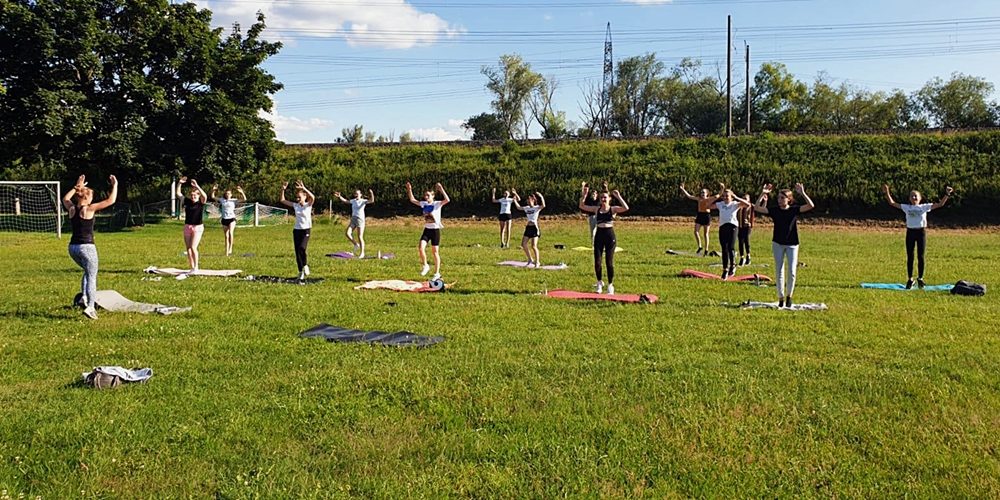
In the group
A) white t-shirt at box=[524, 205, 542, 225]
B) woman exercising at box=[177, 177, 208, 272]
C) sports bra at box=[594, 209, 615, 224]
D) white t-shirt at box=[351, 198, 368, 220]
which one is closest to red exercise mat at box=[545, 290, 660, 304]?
sports bra at box=[594, 209, 615, 224]

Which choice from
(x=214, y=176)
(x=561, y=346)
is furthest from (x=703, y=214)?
(x=214, y=176)

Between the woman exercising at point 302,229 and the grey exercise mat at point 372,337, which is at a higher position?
the woman exercising at point 302,229

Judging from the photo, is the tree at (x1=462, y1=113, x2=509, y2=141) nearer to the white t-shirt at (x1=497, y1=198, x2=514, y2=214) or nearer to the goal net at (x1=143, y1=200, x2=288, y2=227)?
the goal net at (x1=143, y1=200, x2=288, y2=227)

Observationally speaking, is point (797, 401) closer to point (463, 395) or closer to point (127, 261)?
point (463, 395)

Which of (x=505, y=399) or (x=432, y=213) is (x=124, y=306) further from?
(x=505, y=399)

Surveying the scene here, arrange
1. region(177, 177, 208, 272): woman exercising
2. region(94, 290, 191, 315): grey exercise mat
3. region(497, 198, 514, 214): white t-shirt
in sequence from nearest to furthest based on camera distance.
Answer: region(94, 290, 191, 315): grey exercise mat
region(177, 177, 208, 272): woman exercising
region(497, 198, 514, 214): white t-shirt

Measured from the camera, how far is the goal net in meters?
36.9

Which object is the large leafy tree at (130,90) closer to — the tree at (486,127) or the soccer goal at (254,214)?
the soccer goal at (254,214)

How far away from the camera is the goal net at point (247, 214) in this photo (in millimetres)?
36875

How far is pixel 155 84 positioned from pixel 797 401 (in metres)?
32.9

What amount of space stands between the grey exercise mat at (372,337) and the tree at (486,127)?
81554mm

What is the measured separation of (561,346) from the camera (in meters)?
8.70

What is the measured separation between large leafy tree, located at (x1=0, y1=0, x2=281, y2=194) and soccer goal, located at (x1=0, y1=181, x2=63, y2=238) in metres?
2.40

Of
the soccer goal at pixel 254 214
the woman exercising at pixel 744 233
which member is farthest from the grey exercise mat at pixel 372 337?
the soccer goal at pixel 254 214
